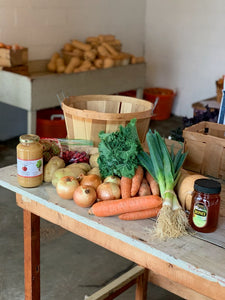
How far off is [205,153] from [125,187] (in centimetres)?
50

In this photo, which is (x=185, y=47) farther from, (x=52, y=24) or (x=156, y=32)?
(x=52, y=24)

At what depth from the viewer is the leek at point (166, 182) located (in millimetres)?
1344

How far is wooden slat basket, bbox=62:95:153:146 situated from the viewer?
72.6 inches

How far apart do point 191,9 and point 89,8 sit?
1437 mm

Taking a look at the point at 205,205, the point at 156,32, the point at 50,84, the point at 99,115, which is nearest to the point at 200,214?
the point at 205,205

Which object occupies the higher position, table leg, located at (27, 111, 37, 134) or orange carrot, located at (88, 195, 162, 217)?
orange carrot, located at (88, 195, 162, 217)

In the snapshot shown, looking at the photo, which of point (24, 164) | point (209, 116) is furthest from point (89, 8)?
point (24, 164)

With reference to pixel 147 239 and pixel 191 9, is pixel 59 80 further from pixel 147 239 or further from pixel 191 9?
pixel 147 239

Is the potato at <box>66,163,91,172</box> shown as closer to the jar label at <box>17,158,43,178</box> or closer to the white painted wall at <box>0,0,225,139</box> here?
the jar label at <box>17,158,43,178</box>

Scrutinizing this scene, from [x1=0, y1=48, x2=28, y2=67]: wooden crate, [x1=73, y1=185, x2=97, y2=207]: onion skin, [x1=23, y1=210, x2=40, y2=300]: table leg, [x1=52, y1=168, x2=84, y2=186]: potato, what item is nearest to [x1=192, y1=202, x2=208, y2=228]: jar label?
[x1=73, y1=185, x2=97, y2=207]: onion skin

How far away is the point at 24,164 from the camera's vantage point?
1.58 metres

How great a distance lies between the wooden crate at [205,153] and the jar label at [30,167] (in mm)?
657

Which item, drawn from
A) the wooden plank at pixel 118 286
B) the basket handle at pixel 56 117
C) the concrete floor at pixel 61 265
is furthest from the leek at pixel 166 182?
the basket handle at pixel 56 117

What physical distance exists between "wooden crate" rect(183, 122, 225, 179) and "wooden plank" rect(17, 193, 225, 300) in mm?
594
